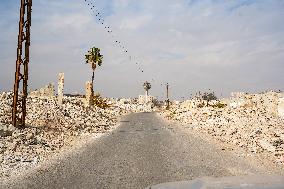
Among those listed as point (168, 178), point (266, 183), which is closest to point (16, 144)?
point (168, 178)

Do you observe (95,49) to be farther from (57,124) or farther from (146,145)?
(146,145)

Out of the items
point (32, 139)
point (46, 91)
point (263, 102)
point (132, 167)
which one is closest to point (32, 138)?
point (32, 139)

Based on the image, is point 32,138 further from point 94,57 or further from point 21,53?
point 94,57

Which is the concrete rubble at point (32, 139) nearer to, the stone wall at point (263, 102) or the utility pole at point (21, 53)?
the utility pole at point (21, 53)

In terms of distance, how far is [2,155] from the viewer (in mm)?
11875

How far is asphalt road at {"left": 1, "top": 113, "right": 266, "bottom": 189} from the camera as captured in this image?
28.4 feet

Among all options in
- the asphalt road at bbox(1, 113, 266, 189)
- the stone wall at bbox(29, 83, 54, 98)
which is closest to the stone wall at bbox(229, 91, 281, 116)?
the asphalt road at bbox(1, 113, 266, 189)

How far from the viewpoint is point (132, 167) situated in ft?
34.6

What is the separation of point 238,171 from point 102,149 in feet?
20.4

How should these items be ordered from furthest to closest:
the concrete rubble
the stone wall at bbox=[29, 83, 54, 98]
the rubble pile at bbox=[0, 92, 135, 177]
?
the stone wall at bbox=[29, 83, 54, 98] → the rubble pile at bbox=[0, 92, 135, 177] → the concrete rubble

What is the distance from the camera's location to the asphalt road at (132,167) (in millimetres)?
8644

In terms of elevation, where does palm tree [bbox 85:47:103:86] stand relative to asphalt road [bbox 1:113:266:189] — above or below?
above

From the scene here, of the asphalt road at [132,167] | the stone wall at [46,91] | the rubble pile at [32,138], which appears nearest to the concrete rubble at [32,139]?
the rubble pile at [32,138]

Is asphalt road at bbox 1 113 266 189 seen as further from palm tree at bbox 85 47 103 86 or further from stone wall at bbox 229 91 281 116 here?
palm tree at bbox 85 47 103 86
